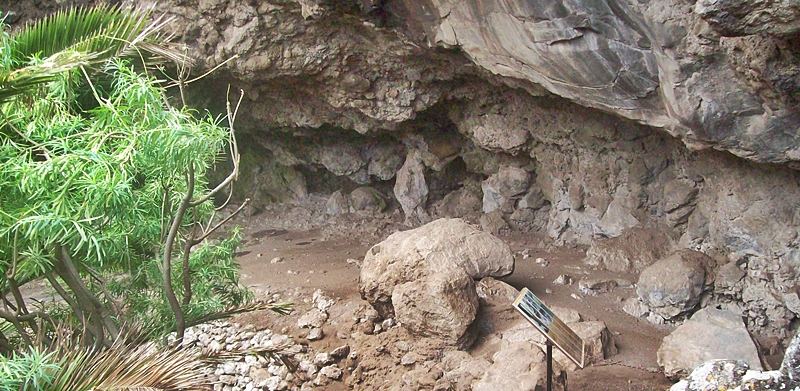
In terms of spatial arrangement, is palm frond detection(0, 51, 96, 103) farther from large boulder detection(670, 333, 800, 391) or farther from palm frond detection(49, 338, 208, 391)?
large boulder detection(670, 333, 800, 391)

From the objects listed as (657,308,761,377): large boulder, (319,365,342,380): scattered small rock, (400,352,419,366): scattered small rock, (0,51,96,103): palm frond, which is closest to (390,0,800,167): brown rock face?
(657,308,761,377): large boulder

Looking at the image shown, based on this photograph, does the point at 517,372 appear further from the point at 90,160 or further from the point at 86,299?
the point at 90,160

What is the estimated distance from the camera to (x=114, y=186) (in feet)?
11.6

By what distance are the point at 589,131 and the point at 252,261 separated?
5.56 metres

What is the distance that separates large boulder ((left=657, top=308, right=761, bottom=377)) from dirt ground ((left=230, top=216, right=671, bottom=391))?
0.21m

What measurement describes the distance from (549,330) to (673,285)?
9.98ft

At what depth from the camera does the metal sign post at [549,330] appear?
186 inches

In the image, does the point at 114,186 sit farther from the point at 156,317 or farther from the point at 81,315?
the point at 156,317

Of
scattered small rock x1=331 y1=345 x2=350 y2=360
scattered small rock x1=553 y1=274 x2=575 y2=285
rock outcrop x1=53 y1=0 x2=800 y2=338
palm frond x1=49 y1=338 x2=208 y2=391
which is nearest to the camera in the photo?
palm frond x1=49 y1=338 x2=208 y2=391

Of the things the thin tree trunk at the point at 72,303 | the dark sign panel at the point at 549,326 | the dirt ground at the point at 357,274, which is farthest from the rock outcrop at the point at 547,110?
the thin tree trunk at the point at 72,303

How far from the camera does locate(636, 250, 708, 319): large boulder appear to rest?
7.15m

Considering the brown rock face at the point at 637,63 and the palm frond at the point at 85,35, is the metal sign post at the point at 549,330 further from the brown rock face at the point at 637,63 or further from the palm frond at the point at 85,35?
the palm frond at the point at 85,35

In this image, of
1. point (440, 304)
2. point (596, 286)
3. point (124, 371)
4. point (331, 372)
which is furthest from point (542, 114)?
point (124, 371)

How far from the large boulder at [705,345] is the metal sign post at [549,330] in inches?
59.4
